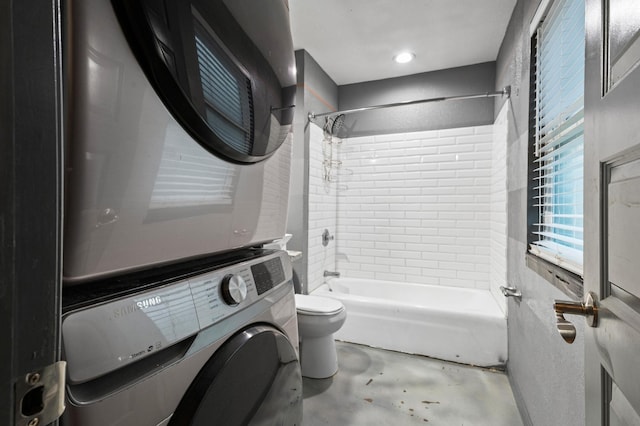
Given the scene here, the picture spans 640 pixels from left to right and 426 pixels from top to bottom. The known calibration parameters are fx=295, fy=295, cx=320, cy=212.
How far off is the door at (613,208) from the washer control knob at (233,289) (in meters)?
0.68

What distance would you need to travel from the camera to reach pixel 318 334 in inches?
77.7

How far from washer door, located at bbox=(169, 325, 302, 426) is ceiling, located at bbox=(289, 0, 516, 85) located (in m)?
2.14

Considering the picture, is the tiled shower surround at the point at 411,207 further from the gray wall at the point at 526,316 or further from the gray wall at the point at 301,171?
the gray wall at the point at 526,316

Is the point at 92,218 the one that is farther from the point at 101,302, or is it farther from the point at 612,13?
the point at 612,13

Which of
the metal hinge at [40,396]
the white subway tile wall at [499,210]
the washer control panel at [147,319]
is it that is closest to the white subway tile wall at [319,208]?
the white subway tile wall at [499,210]

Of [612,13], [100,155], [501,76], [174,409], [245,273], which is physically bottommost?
[174,409]

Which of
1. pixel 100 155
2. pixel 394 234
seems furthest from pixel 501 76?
pixel 100 155

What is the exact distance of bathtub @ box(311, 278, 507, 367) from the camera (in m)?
2.15

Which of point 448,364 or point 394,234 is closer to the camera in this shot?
point 448,364

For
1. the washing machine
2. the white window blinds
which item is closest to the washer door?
the washing machine

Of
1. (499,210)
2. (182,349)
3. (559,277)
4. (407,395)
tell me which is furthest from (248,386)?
(499,210)

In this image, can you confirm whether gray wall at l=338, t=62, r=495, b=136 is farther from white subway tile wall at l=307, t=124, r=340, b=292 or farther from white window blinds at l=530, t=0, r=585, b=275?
white window blinds at l=530, t=0, r=585, b=275

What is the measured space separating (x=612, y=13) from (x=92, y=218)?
91cm

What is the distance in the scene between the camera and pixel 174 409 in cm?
50
